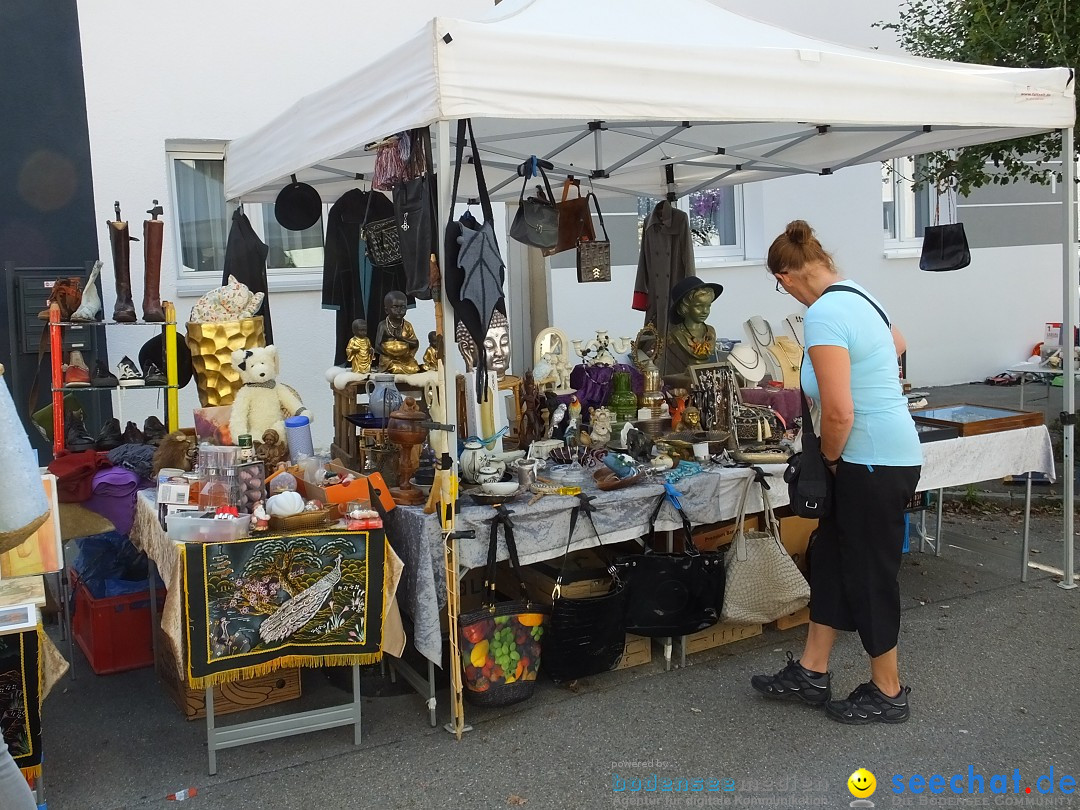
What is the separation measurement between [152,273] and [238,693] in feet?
6.28

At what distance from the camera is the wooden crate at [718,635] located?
152 inches

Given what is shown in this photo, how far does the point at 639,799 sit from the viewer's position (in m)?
2.89

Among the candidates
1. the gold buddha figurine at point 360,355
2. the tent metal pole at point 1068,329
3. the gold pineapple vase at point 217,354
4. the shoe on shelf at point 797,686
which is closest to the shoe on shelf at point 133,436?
the gold pineapple vase at point 217,354

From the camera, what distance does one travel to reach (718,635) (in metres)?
3.95

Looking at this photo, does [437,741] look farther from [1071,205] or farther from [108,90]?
[108,90]

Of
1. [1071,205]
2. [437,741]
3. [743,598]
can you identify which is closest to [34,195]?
[437,741]

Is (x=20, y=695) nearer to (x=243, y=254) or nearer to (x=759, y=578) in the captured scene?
(x=759, y=578)

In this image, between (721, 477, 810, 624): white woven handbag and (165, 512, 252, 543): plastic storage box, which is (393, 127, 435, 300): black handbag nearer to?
(165, 512, 252, 543): plastic storage box

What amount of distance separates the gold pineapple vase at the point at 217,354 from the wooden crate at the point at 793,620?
8.09ft

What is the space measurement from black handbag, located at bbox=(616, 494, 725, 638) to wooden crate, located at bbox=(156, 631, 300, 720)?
1.23 m

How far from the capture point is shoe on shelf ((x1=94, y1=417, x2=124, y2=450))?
167 inches

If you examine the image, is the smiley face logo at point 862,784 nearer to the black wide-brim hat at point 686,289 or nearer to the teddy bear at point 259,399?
the teddy bear at point 259,399

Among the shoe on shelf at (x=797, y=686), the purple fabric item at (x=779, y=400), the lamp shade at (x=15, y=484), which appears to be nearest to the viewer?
the lamp shade at (x=15, y=484)

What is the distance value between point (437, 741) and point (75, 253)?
4006 millimetres
